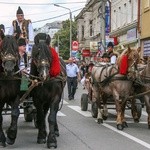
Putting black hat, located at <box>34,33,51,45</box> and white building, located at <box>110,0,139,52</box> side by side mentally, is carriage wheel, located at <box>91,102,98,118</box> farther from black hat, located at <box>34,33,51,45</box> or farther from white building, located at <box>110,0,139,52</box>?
white building, located at <box>110,0,139,52</box>

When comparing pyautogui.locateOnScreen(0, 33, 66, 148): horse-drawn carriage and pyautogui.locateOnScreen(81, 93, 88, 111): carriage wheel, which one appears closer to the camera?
pyautogui.locateOnScreen(0, 33, 66, 148): horse-drawn carriage

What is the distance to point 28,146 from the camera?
938 cm

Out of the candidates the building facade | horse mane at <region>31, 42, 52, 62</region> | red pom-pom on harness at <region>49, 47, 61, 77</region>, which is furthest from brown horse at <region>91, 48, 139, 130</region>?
the building facade

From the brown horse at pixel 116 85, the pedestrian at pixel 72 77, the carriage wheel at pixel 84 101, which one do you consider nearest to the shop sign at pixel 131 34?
the pedestrian at pixel 72 77

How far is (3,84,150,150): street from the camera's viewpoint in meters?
9.55

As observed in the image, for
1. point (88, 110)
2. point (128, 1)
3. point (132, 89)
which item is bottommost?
point (88, 110)

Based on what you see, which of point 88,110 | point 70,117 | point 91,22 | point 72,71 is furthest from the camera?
point 91,22

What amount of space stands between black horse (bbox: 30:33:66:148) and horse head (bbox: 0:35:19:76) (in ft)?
1.45

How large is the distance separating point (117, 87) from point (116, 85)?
6cm

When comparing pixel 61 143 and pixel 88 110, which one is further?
pixel 88 110

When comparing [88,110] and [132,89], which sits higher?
[132,89]

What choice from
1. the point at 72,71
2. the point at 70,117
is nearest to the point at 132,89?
the point at 70,117

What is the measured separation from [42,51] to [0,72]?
875 mm

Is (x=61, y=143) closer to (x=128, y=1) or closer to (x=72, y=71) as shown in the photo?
(x=72, y=71)
